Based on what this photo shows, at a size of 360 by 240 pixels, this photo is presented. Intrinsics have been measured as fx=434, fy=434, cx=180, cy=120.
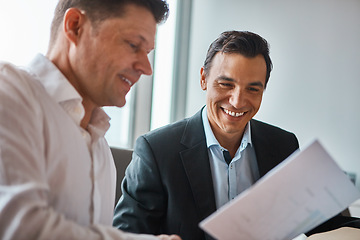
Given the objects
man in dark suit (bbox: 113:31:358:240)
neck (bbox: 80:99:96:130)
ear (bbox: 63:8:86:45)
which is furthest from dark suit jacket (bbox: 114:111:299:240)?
ear (bbox: 63:8:86:45)

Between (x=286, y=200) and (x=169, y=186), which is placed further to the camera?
(x=169, y=186)

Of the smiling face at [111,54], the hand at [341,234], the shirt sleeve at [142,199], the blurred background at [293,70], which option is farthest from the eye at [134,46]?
the blurred background at [293,70]

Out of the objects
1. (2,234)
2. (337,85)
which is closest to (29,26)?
(2,234)

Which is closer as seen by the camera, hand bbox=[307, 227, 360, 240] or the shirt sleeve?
hand bbox=[307, 227, 360, 240]

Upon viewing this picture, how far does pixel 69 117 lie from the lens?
39.2 inches

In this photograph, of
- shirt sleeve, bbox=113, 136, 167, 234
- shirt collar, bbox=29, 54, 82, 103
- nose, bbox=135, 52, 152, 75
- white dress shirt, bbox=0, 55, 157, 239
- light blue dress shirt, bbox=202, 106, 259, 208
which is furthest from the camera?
light blue dress shirt, bbox=202, 106, 259, 208

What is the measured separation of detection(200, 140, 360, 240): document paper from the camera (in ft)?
2.86

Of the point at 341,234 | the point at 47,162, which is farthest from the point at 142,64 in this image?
the point at 341,234

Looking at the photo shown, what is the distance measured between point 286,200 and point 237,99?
0.83 meters

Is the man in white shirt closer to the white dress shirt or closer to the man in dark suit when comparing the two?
the white dress shirt

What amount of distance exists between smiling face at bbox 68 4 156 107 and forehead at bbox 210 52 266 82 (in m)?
0.68

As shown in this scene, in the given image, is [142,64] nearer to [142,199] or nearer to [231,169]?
[142,199]

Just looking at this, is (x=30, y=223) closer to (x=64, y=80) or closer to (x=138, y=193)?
(x=64, y=80)

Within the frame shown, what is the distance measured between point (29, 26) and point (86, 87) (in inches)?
62.8
